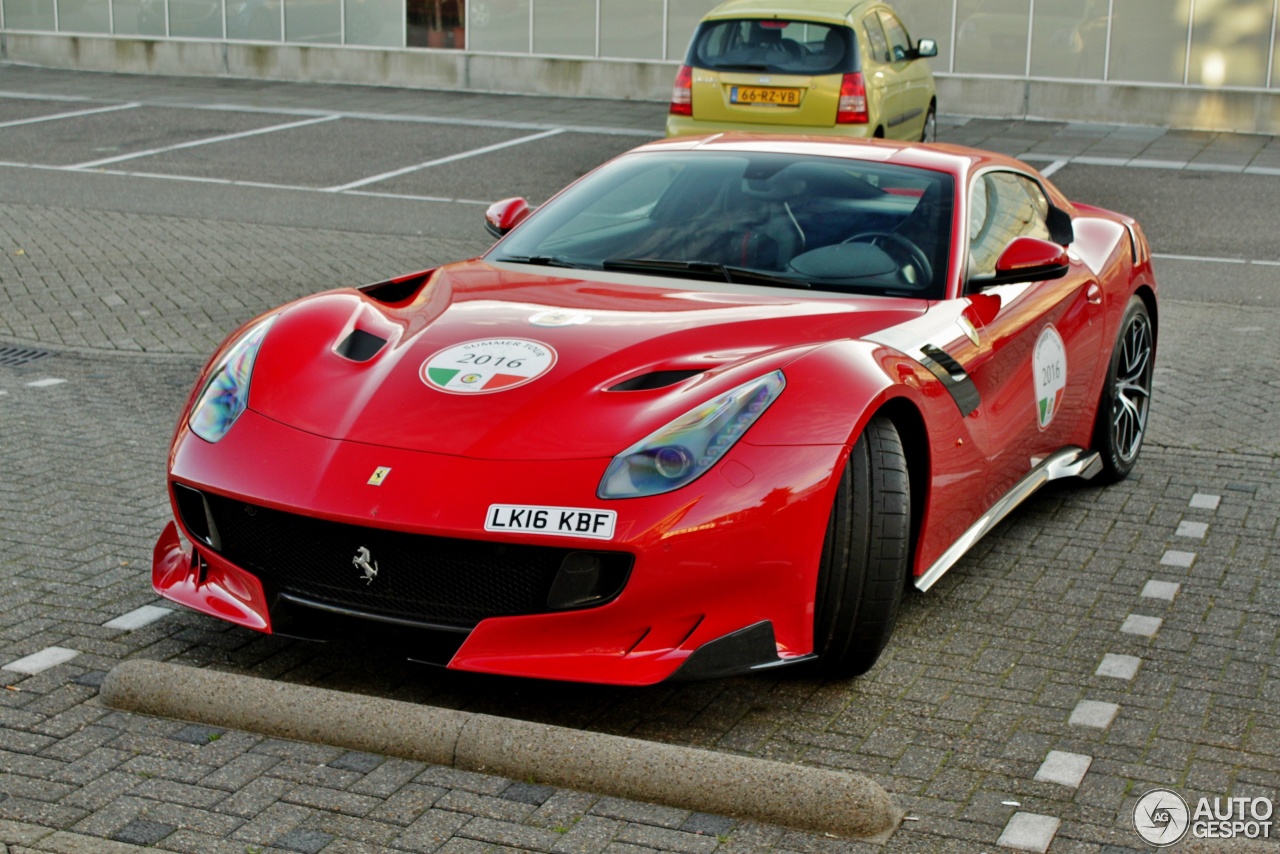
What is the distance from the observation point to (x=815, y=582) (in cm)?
400

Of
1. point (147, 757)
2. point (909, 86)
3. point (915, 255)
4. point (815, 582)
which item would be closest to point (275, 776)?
point (147, 757)

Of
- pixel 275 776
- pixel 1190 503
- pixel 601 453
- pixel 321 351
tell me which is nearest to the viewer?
pixel 275 776

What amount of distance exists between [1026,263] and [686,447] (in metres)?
1.72

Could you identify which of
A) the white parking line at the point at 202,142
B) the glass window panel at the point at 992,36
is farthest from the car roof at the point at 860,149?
the glass window panel at the point at 992,36

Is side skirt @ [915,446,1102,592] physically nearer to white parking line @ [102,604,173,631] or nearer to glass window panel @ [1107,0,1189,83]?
white parking line @ [102,604,173,631]

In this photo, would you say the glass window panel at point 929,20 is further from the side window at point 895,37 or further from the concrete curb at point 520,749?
the concrete curb at point 520,749

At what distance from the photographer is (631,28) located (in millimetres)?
22594

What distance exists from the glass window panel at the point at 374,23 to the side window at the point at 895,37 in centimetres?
1024

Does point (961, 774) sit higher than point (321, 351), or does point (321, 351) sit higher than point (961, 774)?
point (321, 351)

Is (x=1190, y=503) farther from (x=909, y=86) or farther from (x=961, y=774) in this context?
(x=909, y=86)

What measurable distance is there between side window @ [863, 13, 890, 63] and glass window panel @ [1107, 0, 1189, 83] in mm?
6615

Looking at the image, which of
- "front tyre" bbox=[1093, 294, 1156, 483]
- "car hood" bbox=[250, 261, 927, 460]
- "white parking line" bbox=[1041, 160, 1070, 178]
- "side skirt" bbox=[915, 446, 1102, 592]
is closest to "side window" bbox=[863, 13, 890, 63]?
"white parking line" bbox=[1041, 160, 1070, 178]

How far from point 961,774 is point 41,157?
14157mm

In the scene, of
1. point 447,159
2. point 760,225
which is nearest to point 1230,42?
point 447,159
